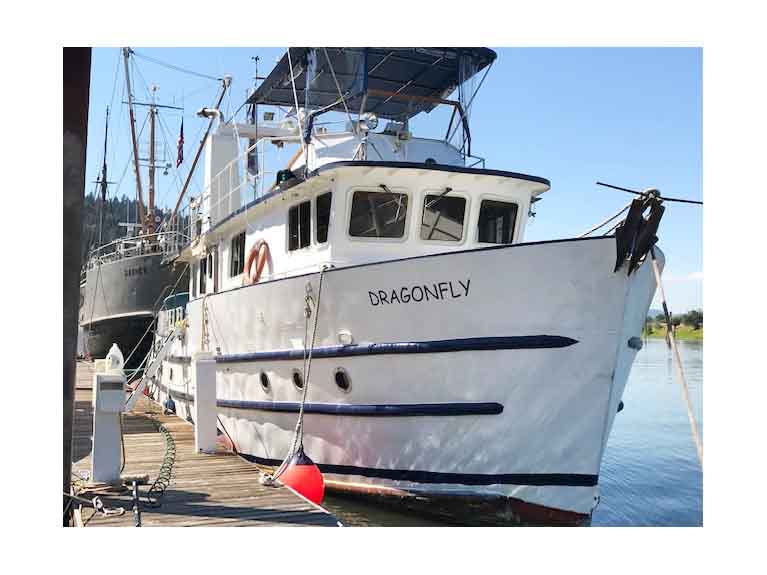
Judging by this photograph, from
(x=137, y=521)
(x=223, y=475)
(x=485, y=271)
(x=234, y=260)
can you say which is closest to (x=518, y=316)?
(x=485, y=271)

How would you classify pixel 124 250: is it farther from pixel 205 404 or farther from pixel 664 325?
pixel 664 325

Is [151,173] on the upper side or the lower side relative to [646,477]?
upper

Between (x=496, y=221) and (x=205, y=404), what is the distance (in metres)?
3.40

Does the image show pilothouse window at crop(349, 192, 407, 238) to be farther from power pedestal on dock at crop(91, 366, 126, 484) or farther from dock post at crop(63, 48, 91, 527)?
dock post at crop(63, 48, 91, 527)

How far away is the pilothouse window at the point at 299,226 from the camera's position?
25.3ft

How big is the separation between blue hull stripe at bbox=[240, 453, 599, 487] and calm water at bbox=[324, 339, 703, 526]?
336mm

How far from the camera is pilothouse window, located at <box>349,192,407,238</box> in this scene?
287 inches

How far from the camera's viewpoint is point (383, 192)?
286 inches

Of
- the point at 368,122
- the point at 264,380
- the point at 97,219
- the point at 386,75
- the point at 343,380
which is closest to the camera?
the point at 343,380

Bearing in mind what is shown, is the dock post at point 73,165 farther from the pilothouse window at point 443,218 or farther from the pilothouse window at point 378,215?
the pilothouse window at point 443,218

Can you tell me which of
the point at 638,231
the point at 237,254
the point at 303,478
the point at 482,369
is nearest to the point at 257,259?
the point at 237,254

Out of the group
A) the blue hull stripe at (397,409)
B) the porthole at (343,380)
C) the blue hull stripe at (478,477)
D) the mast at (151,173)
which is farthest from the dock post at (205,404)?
the mast at (151,173)

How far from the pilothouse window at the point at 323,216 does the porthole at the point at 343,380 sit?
4.49 ft
